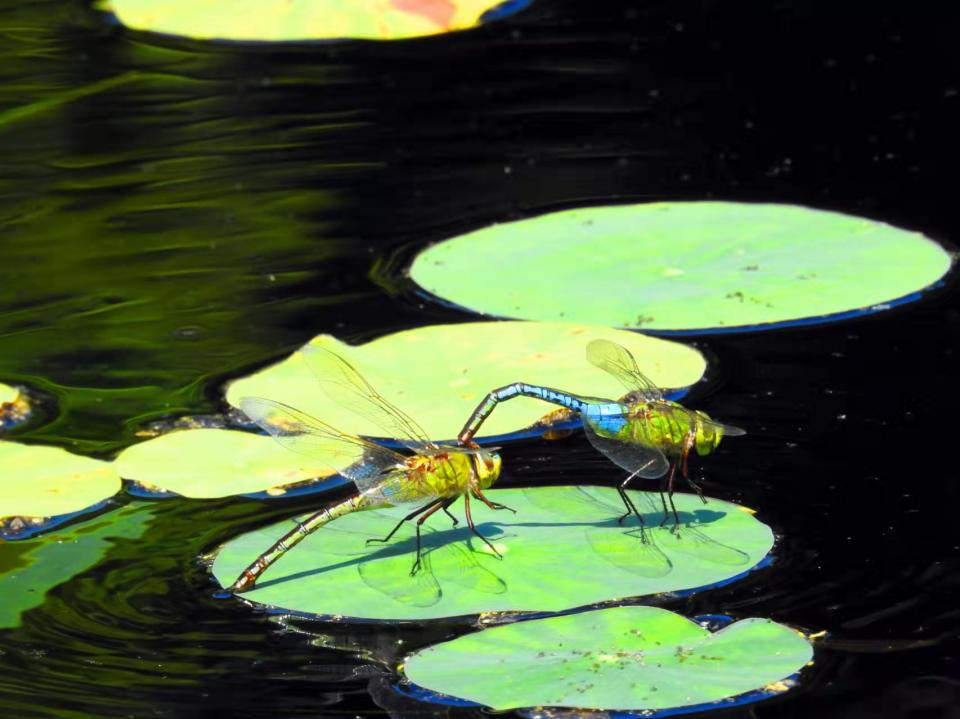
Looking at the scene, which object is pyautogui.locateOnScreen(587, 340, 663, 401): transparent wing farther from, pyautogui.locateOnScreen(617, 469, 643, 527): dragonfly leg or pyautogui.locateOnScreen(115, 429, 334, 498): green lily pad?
pyautogui.locateOnScreen(115, 429, 334, 498): green lily pad

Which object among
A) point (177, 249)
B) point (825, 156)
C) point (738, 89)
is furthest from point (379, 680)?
point (738, 89)

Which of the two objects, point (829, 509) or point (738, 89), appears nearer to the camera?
point (829, 509)

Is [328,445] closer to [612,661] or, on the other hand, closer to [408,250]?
[612,661]

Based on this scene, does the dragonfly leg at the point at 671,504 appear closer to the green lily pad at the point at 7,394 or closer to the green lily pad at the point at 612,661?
the green lily pad at the point at 612,661

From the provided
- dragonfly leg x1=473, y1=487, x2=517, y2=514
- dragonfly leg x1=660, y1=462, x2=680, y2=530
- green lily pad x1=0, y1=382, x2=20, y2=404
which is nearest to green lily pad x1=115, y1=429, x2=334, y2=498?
dragonfly leg x1=473, y1=487, x2=517, y2=514

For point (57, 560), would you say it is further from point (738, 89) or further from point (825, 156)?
point (738, 89)

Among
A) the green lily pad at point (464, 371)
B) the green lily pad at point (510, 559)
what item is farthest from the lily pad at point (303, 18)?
the green lily pad at point (510, 559)
